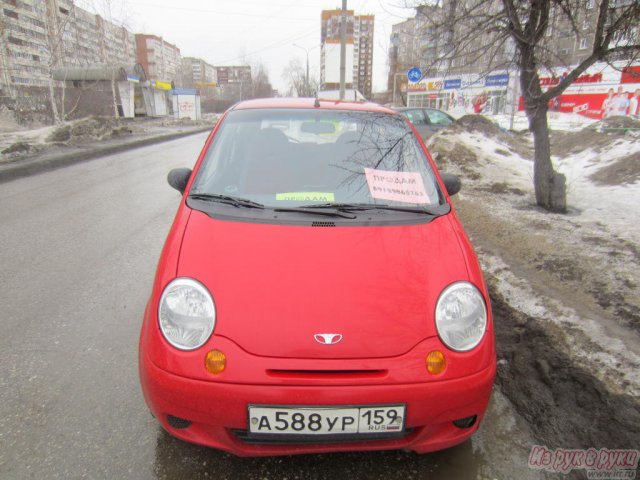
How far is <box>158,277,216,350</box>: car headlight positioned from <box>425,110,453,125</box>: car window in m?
13.6

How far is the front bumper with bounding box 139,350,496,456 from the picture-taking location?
1619 millimetres

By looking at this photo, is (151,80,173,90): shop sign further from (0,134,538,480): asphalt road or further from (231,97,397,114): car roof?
(231,97,397,114): car roof

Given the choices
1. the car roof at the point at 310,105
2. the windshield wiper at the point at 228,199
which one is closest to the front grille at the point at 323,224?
the windshield wiper at the point at 228,199

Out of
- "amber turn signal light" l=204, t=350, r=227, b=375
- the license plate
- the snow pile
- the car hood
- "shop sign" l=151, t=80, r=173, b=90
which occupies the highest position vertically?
"shop sign" l=151, t=80, r=173, b=90

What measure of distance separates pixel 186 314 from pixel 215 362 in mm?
252

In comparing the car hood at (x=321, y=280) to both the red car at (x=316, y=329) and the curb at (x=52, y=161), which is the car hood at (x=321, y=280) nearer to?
the red car at (x=316, y=329)

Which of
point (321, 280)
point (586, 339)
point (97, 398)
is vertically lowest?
point (97, 398)

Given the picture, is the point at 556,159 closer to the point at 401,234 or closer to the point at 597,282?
the point at 597,282

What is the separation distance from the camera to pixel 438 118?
14312mm

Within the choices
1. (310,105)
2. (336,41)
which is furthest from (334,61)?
(310,105)

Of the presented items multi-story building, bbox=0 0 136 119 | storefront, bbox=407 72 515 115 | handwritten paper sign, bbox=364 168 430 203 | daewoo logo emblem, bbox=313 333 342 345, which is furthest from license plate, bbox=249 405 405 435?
storefront, bbox=407 72 515 115

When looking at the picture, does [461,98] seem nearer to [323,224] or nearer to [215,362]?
[323,224]

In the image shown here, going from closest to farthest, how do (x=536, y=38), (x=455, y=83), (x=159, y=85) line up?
(x=536, y=38) → (x=455, y=83) → (x=159, y=85)

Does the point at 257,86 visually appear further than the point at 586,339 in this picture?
Yes
